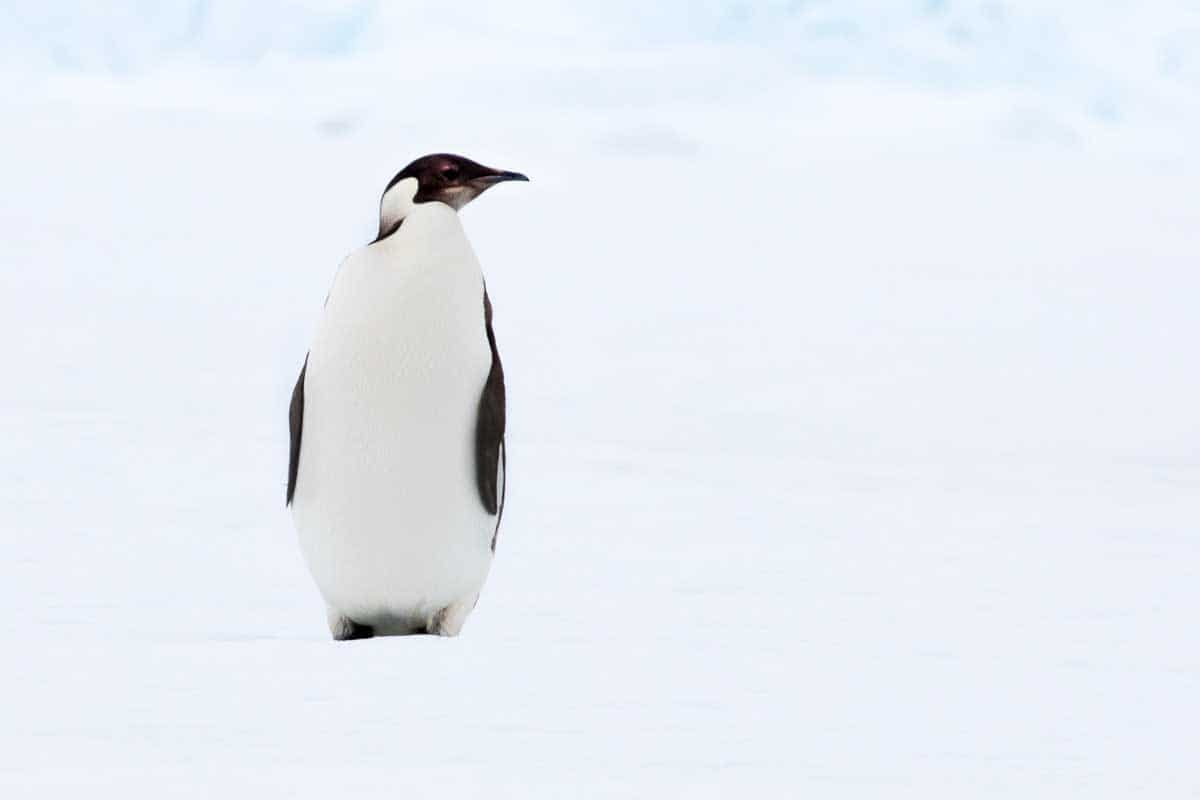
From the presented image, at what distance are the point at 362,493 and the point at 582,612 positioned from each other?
547mm

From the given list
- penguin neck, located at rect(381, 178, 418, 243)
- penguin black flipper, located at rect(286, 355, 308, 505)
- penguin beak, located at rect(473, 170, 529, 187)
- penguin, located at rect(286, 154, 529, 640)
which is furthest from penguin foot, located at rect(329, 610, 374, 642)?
penguin beak, located at rect(473, 170, 529, 187)

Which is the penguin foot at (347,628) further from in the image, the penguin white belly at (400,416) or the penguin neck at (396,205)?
the penguin neck at (396,205)

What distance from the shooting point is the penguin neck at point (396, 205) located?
2316mm

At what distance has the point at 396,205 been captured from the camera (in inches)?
91.6

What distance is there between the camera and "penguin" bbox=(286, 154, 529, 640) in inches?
88.8

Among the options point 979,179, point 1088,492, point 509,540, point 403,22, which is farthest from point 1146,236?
point 403,22

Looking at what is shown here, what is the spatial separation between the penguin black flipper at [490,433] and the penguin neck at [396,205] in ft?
0.53

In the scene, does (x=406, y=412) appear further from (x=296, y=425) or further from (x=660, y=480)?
(x=660, y=480)

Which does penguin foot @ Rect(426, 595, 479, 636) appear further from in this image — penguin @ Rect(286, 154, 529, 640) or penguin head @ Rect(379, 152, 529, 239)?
penguin head @ Rect(379, 152, 529, 239)

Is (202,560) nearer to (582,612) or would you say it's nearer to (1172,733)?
(582,612)

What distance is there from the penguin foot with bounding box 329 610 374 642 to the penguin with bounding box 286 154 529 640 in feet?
0.20

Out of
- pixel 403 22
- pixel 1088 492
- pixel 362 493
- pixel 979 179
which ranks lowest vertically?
pixel 1088 492

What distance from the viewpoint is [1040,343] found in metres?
7.76

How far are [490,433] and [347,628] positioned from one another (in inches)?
15.5
